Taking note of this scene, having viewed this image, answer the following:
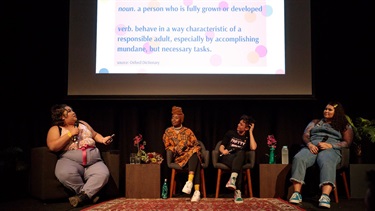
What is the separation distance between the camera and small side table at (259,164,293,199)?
4746mm

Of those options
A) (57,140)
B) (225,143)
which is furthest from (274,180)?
(57,140)

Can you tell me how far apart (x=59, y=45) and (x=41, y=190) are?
1.86 meters

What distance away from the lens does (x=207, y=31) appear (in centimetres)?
514

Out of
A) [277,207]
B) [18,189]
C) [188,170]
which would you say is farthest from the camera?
[18,189]

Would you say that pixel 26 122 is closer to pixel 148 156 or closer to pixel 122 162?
pixel 122 162

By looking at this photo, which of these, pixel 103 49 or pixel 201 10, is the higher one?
pixel 201 10

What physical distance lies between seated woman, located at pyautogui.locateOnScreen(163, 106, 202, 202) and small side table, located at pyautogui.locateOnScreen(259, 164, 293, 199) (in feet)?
2.29

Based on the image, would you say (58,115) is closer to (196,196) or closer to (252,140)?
(196,196)

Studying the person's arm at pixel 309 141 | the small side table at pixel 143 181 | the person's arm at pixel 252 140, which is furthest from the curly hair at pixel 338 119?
the small side table at pixel 143 181

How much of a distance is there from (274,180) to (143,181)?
1.37 metres

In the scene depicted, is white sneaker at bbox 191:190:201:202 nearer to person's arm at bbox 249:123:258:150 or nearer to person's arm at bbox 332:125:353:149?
person's arm at bbox 249:123:258:150

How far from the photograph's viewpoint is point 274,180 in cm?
476

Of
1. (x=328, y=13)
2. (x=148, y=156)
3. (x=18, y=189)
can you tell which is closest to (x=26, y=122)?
(x=18, y=189)

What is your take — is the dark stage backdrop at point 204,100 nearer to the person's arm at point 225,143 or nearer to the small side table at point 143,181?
the person's arm at point 225,143
